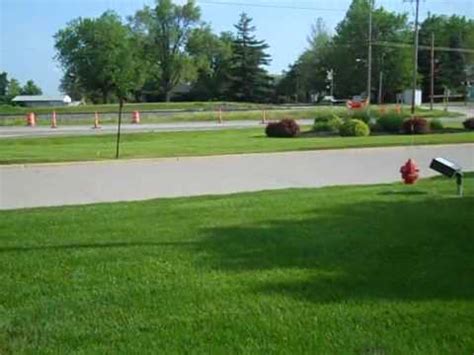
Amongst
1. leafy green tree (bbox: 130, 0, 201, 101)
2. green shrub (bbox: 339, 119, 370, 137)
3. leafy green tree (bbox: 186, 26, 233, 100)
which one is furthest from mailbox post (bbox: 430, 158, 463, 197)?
leafy green tree (bbox: 186, 26, 233, 100)

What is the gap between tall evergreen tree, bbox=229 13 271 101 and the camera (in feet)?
288

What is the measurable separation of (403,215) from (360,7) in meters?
52.5

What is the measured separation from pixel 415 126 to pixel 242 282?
972 inches

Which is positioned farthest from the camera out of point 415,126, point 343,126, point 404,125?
point 404,125

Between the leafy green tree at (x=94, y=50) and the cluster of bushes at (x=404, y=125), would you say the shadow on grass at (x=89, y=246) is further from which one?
the leafy green tree at (x=94, y=50)

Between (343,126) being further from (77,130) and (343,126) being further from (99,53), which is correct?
(99,53)

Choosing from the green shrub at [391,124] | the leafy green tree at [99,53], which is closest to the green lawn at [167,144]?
the green shrub at [391,124]

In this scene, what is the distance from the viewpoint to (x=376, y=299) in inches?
185

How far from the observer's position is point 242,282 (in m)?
5.05

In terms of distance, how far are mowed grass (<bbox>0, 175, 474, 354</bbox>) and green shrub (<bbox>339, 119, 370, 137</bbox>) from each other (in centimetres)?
1924

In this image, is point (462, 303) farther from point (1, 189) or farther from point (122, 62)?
point (122, 62)

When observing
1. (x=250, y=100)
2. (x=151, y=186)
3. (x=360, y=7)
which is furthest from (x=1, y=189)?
(x=250, y=100)

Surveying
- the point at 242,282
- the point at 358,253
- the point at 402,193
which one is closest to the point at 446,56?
the point at 402,193

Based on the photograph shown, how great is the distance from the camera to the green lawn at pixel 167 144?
1884 cm
